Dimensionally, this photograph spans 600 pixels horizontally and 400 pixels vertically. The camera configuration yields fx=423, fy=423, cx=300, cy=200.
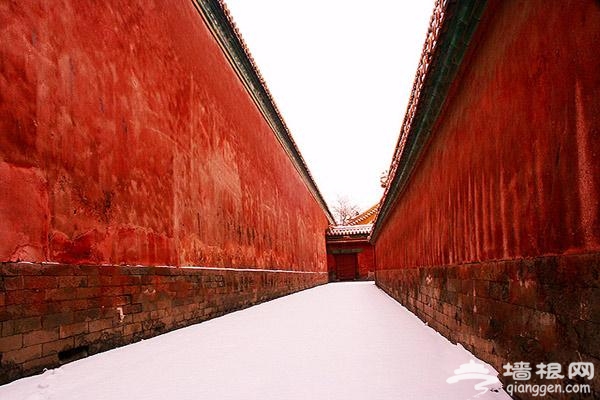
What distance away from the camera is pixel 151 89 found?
222 inches

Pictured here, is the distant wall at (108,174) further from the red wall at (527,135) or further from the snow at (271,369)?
the red wall at (527,135)

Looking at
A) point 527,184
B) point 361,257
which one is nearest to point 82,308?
point 527,184

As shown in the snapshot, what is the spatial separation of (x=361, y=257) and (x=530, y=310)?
25813 millimetres

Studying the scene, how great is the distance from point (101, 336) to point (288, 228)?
11677 millimetres

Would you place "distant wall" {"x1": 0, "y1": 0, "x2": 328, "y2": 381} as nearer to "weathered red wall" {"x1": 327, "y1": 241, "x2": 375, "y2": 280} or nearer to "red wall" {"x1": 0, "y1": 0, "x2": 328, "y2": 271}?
"red wall" {"x1": 0, "y1": 0, "x2": 328, "y2": 271}

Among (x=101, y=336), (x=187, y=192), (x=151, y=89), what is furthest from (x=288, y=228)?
(x=101, y=336)

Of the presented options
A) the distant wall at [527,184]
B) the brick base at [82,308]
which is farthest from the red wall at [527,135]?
the brick base at [82,308]

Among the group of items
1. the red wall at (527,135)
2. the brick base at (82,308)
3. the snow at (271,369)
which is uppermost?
the red wall at (527,135)

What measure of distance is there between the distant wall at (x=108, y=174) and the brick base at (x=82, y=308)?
0.01 meters

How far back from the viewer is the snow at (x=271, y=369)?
2576 mm

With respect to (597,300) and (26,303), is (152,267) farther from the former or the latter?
(597,300)

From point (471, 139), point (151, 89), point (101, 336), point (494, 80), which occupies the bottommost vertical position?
point (101, 336)

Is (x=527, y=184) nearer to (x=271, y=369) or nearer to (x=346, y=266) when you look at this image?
(x=271, y=369)

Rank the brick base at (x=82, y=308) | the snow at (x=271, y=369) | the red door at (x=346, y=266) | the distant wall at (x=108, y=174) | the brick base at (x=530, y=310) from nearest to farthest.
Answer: the brick base at (x=530, y=310)
the snow at (x=271, y=369)
the brick base at (x=82, y=308)
the distant wall at (x=108, y=174)
the red door at (x=346, y=266)
